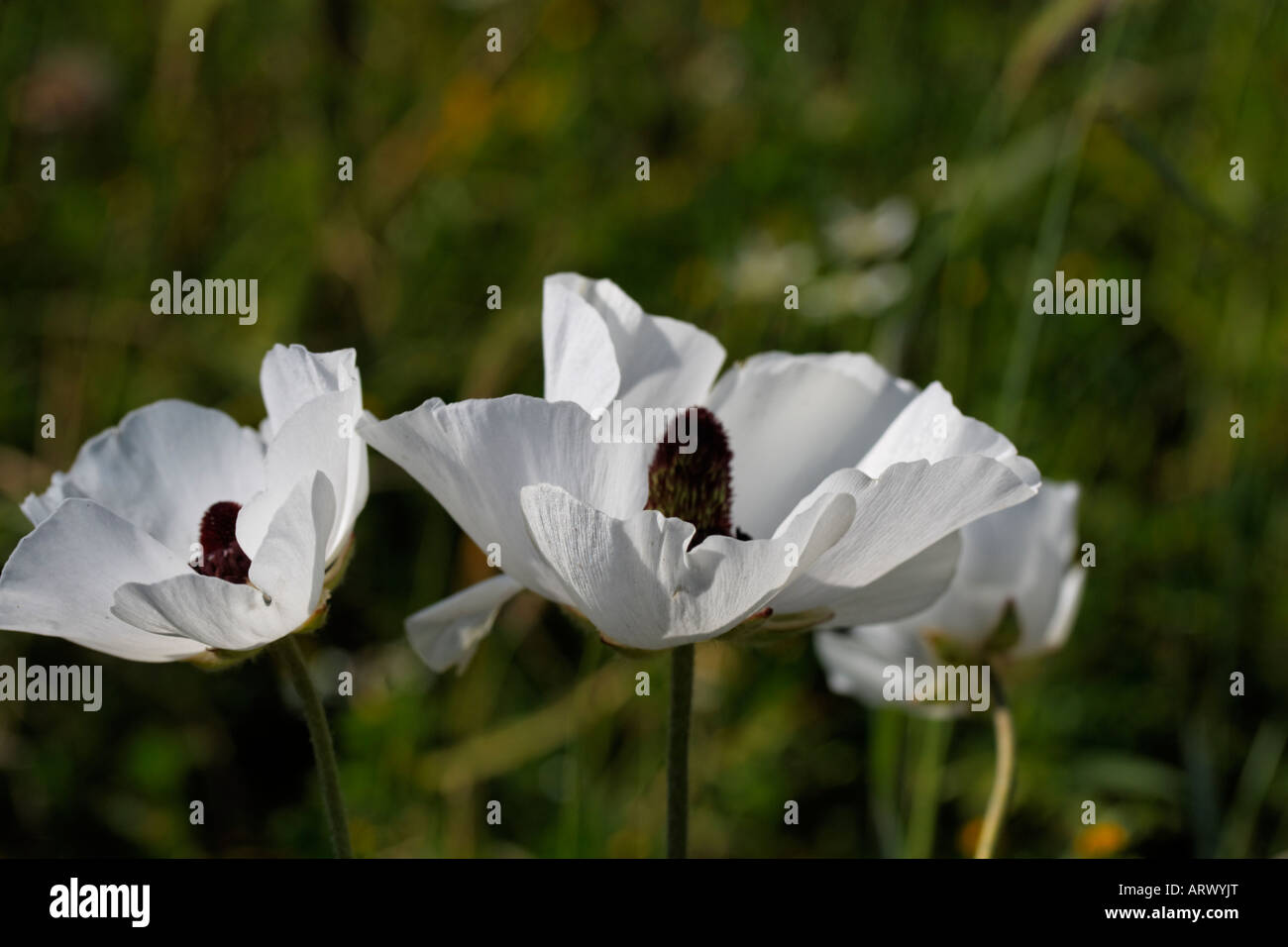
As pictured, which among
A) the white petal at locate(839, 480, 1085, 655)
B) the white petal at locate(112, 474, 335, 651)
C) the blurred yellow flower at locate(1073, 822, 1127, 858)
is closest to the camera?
the white petal at locate(112, 474, 335, 651)

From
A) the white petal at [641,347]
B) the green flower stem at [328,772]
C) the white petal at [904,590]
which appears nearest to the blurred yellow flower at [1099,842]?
the white petal at [904,590]

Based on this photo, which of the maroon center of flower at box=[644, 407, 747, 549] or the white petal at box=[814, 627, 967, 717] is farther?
the white petal at box=[814, 627, 967, 717]

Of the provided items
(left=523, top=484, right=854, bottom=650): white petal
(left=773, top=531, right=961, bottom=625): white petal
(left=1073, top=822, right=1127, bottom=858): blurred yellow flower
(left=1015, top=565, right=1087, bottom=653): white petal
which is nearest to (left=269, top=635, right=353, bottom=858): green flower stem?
(left=523, top=484, right=854, bottom=650): white petal

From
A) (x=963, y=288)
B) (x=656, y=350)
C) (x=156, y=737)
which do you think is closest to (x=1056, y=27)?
(x=963, y=288)

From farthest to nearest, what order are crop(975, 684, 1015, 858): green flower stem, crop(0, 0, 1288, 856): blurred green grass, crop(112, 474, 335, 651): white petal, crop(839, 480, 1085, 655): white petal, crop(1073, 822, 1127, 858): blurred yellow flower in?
1. crop(0, 0, 1288, 856): blurred green grass
2. crop(1073, 822, 1127, 858): blurred yellow flower
3. crop(839, 480, 1085, 655): white petal
4. crop(975, 684, 1015, 858): green flower stem
5. crop(112, 474, 335, 651): white petal

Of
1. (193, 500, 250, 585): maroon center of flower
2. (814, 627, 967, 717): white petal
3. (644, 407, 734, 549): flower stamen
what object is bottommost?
(814, 627, 967, 717): white petal

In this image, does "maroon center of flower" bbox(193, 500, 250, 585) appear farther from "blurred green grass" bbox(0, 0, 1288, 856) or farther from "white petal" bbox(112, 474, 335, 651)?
"blurred green grass" bbox(0, 0, 1288, 856)
